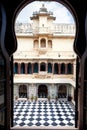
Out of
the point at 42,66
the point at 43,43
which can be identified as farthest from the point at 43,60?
the point at 43,43

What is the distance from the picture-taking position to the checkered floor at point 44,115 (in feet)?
35.6

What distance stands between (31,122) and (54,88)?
7363 mm

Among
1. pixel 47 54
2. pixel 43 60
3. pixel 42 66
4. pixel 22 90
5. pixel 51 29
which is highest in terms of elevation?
pixel 51 29

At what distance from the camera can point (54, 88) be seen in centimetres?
1789

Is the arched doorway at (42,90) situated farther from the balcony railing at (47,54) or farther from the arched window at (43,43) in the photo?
the arched window at (43,43)

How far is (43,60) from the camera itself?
1845 centimetres

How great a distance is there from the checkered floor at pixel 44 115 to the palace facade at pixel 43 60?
2.85 metres

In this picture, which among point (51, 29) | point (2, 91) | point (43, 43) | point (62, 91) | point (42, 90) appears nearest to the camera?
point (2, 91)

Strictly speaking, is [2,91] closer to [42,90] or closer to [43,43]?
[42,90]

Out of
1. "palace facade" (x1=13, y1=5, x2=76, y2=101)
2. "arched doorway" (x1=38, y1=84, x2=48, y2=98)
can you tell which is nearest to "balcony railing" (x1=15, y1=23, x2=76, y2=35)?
"palace facade" (x1=13, y1=5, x2=76, y2=101)

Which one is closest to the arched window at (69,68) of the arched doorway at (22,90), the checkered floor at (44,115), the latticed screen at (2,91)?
the checkered floor at (44,115)

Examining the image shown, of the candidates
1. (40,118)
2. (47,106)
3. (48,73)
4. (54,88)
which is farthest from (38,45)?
(40,118)

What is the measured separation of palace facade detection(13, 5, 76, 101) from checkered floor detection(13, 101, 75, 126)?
2848mm

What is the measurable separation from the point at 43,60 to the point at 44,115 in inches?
294
